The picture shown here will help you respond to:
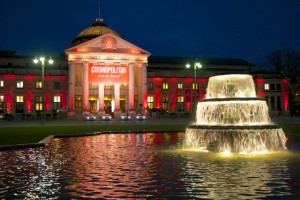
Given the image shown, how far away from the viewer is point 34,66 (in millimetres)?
89500

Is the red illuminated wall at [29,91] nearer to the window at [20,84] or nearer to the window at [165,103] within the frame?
the window at [20,84]

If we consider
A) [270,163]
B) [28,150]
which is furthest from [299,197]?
[28,150]

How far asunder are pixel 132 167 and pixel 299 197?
5.94m

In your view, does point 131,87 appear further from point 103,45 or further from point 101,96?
point 103,45

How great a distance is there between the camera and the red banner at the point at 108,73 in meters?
76.3

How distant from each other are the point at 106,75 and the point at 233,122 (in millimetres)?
59618

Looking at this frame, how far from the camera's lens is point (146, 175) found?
1209 centimetres

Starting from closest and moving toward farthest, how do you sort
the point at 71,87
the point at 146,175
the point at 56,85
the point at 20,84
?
the point at 146,175 < the point at 71,87 < the point at 20,84 < the point at 56,85

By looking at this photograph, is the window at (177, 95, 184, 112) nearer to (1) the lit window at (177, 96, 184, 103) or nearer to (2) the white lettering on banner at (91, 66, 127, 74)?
(1) the lit window at (177, 96, 184, 103)

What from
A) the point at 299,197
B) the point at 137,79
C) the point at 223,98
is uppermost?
the point at 137,79

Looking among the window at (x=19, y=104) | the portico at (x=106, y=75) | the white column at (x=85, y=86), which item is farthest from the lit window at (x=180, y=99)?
the window at (x=19, y=104)

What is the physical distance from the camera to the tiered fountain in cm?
1733

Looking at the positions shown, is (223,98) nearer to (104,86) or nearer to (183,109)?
(104,86)

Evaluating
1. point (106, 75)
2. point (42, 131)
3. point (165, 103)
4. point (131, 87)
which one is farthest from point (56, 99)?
point (42, 131)
